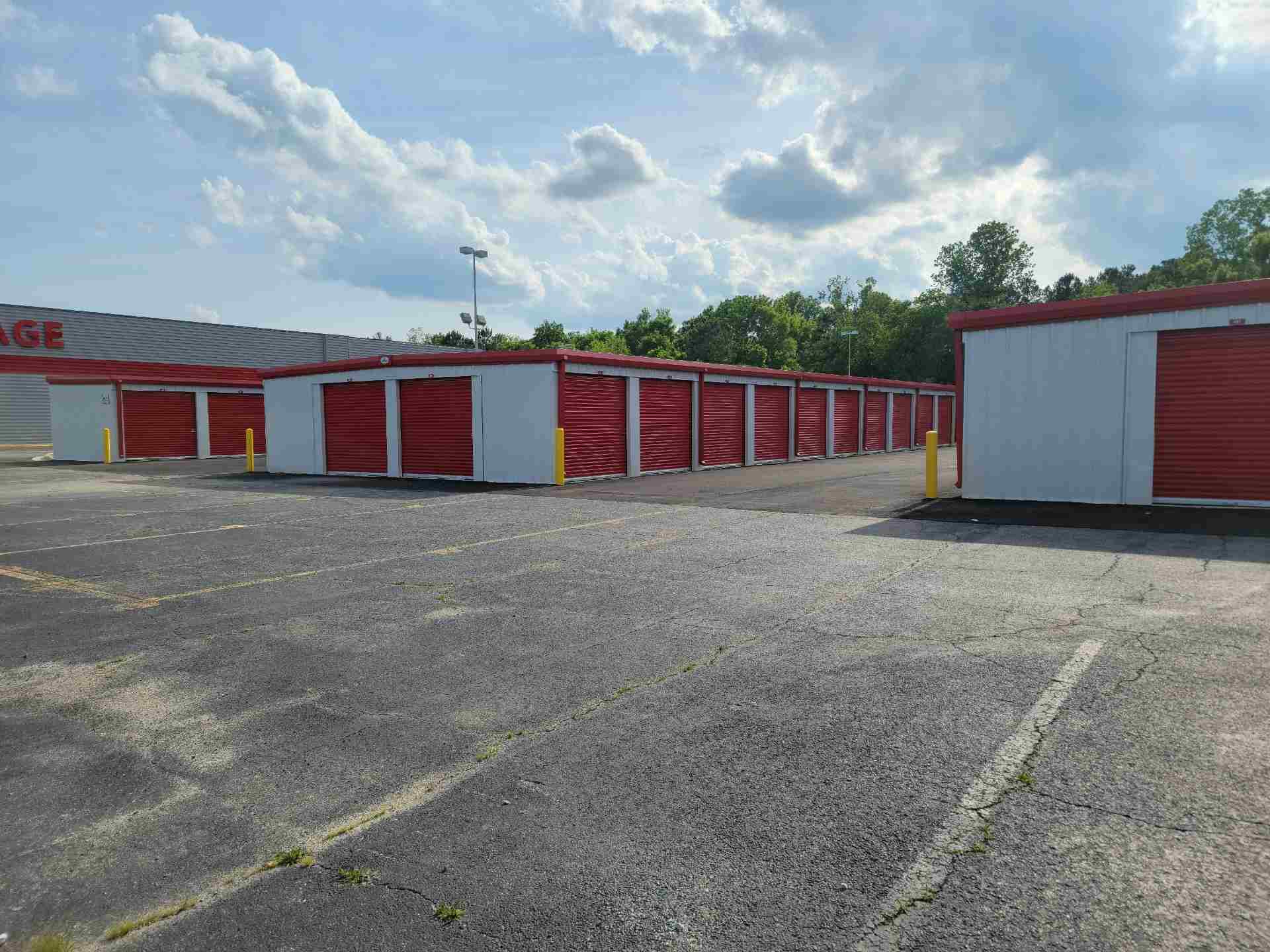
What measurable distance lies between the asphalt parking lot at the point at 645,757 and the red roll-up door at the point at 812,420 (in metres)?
22.2

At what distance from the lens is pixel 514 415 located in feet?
66.6

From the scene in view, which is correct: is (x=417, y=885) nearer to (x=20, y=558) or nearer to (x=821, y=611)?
(x=821, y=611)

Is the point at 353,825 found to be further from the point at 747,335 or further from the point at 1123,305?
the point at 747,335

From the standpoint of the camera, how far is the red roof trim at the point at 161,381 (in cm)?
3234

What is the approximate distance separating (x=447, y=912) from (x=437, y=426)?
19907mm

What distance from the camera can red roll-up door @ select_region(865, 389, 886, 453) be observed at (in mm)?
36281

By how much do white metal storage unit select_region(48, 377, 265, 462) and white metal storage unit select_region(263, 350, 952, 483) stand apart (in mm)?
10315

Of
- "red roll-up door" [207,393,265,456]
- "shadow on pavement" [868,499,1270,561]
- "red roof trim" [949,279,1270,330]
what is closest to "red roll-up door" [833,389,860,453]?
"red roof trim" [949,279,1270,330]

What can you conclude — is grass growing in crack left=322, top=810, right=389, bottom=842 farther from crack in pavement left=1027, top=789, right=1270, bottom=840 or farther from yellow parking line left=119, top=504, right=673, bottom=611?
yellow parking line left=119, top=504, right=673, bottom=611

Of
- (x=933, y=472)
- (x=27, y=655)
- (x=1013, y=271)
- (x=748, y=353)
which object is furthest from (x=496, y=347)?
(x=27, y=655)

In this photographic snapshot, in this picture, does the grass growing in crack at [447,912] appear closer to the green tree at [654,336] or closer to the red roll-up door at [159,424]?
the red roll-up door at [159,424]

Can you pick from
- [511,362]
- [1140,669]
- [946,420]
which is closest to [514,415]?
[511,362]

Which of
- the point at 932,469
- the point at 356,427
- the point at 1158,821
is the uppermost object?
the point at 356,427

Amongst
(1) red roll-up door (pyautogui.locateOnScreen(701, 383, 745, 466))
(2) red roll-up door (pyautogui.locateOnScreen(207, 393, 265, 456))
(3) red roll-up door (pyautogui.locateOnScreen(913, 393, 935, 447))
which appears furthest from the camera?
(3) red roll-up door (pyautogui.locateOnScreen(913, 393, 935, 447))
